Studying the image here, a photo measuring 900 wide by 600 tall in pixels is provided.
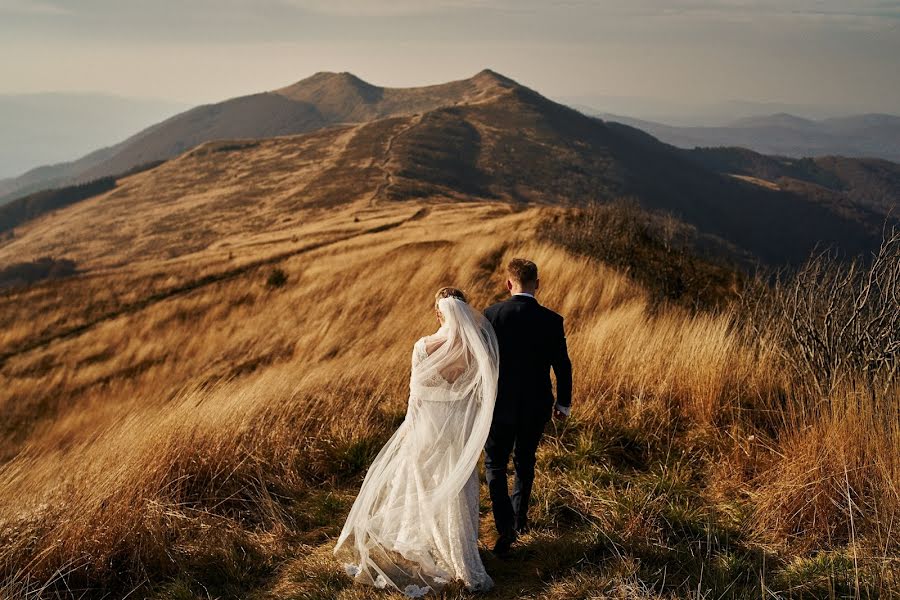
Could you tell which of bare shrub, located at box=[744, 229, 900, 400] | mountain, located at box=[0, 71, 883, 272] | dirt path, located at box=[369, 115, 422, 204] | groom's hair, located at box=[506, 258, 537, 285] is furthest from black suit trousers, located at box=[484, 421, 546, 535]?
dirt path, located at box=[369, 115, 422, 204]

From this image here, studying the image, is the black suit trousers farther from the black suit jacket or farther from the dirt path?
the dirt path

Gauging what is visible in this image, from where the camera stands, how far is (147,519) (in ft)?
14.5

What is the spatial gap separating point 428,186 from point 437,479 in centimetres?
8096

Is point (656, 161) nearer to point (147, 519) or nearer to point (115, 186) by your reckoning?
point (115, 186)

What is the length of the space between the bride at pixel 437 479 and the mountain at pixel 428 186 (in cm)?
4546

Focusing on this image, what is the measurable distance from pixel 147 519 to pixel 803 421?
5.27m

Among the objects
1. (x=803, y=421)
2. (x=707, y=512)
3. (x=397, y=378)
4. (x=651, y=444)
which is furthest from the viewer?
(x=397, y=378)

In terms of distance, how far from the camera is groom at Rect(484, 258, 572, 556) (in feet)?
13.5

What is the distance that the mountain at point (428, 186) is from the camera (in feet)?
253

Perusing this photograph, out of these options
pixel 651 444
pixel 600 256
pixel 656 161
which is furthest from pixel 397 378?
pixel 656 161

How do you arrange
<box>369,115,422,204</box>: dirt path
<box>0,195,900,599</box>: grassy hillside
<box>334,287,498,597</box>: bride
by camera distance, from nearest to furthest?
1. <box>0,195,900,599</box>: grassy hillside
2. <box>334,287,498,597</box>: bride
3. <box>369,115,422,204</box>: dirt path

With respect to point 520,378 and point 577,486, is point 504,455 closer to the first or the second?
point 520,378

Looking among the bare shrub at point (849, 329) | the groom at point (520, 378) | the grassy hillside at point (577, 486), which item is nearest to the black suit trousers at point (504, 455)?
the groom at point (520, 378)

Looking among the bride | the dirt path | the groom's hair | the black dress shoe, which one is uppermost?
the dirt path
